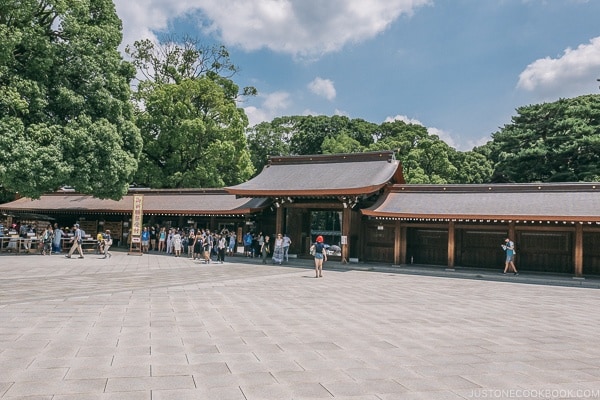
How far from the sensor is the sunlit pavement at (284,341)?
18.1 feet

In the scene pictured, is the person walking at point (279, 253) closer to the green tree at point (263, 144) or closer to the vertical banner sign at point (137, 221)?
the vertical banner sign at point (137, 221)

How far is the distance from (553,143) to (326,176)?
64.9ft

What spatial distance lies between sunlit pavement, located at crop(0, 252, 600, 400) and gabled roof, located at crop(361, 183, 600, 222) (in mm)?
5658

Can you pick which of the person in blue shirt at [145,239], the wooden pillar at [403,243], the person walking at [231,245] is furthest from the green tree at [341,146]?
the wooden pillar at [403,243]

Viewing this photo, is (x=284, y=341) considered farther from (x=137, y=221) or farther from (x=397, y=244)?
(x=137, y=221)

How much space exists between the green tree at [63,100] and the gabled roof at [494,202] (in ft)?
49.6

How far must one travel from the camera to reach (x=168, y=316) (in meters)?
9.52

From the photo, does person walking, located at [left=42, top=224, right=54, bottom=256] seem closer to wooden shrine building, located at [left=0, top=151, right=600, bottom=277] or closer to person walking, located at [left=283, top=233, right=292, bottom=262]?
wooden shrine building, located at [left=0, top=151, right=600, bottom=277]

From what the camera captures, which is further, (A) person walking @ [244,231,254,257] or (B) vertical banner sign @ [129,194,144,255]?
(A) person walking @ [244,231,254,257]

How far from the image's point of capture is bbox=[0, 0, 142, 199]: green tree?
22.2 m

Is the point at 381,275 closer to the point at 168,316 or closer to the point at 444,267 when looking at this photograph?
the point at 444,267

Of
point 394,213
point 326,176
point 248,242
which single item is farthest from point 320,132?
point 394,213

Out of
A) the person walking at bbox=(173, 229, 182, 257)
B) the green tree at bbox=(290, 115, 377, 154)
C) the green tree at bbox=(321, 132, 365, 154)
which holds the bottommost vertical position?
the person walking at bbox=(173, 229, 182, 257)

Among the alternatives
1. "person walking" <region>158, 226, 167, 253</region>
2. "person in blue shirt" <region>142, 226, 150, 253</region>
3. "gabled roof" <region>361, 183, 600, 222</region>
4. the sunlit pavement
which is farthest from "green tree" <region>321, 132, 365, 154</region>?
the sunlit pavement
